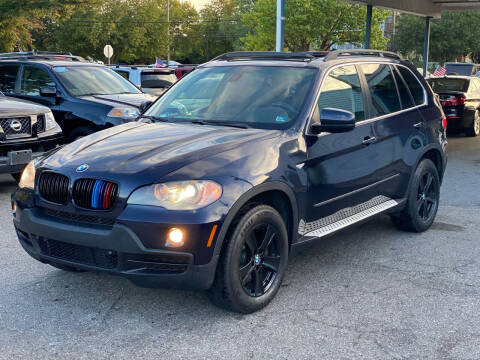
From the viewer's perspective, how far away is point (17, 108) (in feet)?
26.6

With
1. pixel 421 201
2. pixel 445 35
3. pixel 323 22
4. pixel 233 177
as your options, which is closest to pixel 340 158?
pixel 233 177

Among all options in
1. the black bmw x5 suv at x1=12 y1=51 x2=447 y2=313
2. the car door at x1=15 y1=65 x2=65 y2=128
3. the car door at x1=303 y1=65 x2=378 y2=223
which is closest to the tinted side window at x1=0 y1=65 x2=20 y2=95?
the car door at x1=15 y1=65 x2=65 y2=128

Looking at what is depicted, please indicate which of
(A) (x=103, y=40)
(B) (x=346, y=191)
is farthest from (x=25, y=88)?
(A) (x=103, y=40)

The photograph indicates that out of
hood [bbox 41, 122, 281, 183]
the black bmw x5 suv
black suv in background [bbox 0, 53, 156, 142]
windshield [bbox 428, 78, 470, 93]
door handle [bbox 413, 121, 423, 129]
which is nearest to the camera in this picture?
the black bmw x5 suv

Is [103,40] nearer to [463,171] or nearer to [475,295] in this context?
[463,171]

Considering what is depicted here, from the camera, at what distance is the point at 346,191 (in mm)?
5012

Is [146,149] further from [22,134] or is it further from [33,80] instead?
[33,80]

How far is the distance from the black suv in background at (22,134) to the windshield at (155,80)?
6.26 meters

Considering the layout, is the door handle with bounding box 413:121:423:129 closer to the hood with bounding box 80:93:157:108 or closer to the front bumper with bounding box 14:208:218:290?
the front bumper with bounding box 14:208:218:290

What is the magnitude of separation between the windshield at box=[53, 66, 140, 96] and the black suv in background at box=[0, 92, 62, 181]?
5.81 ft

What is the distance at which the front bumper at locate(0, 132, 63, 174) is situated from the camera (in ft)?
25.3

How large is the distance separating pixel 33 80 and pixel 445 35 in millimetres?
53438

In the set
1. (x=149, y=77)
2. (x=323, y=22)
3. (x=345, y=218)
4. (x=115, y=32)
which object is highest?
(x=323, y=22)

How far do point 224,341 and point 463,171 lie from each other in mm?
7900
